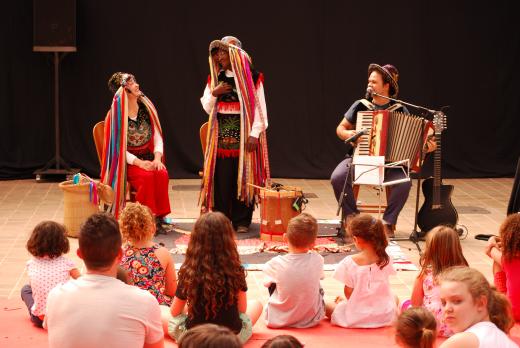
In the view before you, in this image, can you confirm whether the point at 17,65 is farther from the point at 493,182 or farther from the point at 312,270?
the point at 312,270

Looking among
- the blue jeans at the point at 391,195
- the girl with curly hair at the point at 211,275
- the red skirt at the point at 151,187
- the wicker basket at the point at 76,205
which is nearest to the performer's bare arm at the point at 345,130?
the blue jeans at the point at 391,195

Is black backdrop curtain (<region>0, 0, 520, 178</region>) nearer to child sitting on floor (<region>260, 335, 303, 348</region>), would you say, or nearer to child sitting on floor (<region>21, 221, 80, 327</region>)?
child sitting on floor (<region>21, 221, 80, 327</region>)

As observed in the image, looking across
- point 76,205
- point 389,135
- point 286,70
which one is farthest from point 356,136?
point 286,70

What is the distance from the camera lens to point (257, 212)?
834cm

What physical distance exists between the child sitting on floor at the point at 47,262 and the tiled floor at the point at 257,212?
84cm

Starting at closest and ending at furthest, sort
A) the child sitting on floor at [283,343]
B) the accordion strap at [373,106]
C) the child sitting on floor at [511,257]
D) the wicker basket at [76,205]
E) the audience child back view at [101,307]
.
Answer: the child sitting on floor at [283,343]
the audience child back view at [101,307]
the child sitting on floor at [511,257]
the wicker basket at [76,205]
the accordion strap at [373,106]

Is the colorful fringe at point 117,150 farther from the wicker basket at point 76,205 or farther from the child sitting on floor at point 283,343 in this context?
the child sitting on floor at point 283,343

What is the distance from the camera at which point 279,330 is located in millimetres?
4836

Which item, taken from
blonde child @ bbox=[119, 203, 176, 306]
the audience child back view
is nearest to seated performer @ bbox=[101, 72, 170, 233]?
blonde child @ bbox=[119, 203, 176, 306]

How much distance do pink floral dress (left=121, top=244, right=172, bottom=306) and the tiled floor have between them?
3.09ft

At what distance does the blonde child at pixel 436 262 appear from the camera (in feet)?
14.7

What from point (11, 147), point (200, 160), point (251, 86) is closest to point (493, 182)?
point (200, 160)

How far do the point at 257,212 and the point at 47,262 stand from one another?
150 inches

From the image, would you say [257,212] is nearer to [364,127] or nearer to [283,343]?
[364,127]
